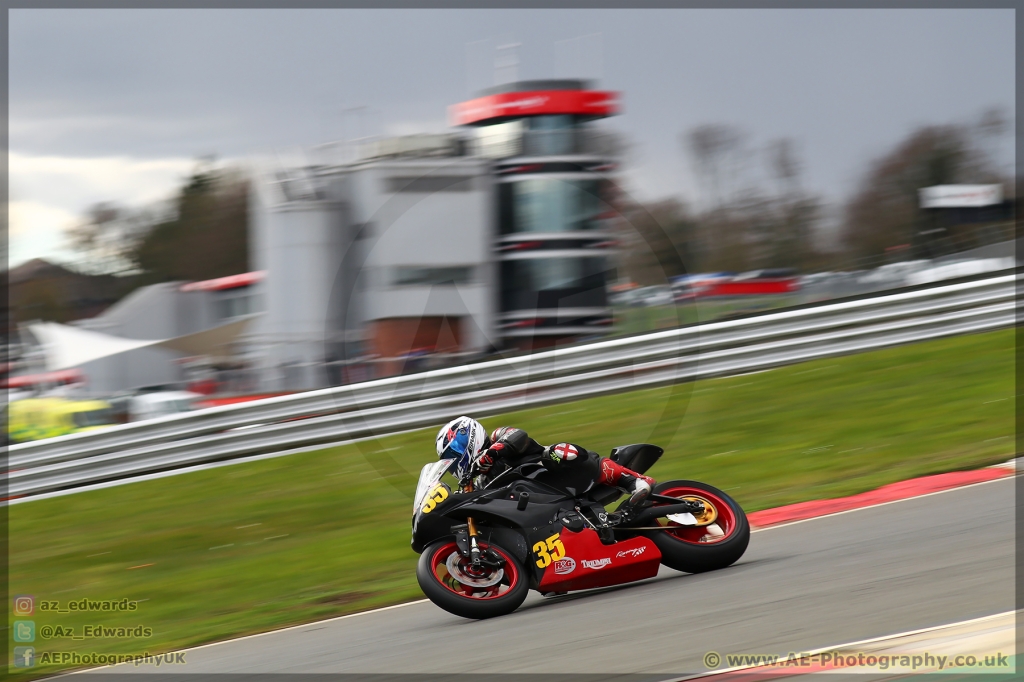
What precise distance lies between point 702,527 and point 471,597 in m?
1.43

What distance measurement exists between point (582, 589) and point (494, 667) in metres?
1.23

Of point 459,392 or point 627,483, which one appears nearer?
point 627,483

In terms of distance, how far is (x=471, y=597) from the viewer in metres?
5.39

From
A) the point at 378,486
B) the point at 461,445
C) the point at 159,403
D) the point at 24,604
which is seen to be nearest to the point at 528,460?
the point at 461,445

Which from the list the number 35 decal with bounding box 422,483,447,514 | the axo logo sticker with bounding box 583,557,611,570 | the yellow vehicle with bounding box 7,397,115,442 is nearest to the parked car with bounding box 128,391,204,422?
the yellow vehicle with bounding box 7,397,115,442

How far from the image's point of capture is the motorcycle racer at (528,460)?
225 inches

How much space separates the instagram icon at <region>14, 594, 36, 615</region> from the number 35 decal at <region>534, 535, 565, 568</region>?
492 cm

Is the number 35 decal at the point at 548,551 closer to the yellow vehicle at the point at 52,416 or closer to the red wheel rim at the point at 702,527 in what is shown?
the red wheel rim at the point at 702,527

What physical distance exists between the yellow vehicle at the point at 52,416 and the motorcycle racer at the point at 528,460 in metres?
14.3

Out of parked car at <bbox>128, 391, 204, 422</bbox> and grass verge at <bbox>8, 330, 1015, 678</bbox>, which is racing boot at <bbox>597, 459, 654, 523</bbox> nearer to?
grass verge at <bbox>8, 330, 1015, 678</bbox>

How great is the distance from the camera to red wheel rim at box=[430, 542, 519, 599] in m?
5.38

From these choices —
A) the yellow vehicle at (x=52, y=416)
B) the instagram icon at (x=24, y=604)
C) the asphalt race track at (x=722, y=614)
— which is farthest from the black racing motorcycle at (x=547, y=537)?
the yellow vehicle at (x=52, y=416)

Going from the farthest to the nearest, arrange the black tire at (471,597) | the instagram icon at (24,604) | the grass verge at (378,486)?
the instagram icon at (24,604)
the grass verge at (378,486)
the black tire at (471,597)

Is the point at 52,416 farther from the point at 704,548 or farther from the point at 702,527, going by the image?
the point at 704,548
